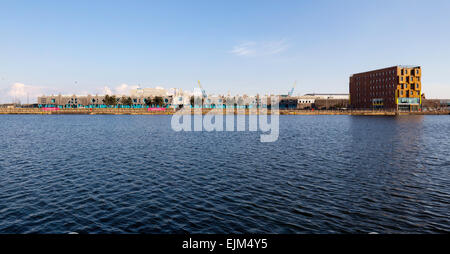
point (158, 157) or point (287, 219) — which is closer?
point (287, 219)

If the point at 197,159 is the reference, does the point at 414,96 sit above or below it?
above

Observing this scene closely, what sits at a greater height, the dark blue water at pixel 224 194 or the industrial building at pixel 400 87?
the industrial building at pixel 400 87

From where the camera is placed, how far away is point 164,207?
1827 cm

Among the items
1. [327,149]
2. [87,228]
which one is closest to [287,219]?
[87,228]

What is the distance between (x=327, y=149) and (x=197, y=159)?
21.8m

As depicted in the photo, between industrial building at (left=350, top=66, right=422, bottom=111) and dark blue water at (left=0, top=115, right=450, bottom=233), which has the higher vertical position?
industrial building at (left=350, top=66, right=422, bottom=111)

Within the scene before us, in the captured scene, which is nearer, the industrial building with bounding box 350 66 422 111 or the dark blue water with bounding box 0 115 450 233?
the dark blue water with bounding box 0 115 450 233

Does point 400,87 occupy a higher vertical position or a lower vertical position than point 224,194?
higher

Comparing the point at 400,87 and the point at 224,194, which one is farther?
the point at 400,87

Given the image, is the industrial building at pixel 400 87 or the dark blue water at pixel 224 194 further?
the industrial building at pixel 400 87
